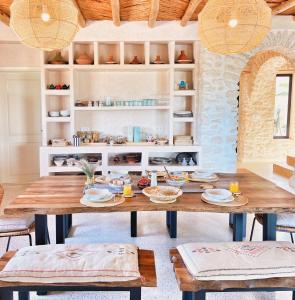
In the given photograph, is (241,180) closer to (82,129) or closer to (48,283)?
(48,283)

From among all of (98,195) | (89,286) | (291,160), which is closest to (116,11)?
(98,195)

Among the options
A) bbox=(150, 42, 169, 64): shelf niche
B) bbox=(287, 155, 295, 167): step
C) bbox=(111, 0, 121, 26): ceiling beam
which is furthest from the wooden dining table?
bbox=(287, 155, 295, 167): step

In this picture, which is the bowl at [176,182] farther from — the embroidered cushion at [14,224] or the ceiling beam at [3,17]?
→ the ceiling beam at [3,17]

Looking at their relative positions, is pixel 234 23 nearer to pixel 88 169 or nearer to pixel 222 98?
pixel 88 169

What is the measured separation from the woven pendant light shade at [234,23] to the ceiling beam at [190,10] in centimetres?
182

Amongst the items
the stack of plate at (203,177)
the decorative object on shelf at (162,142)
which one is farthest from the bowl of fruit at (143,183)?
the decorative object on shelf at (162,142)

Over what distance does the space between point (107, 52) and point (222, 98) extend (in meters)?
2.19

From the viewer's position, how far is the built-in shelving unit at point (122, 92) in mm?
5574

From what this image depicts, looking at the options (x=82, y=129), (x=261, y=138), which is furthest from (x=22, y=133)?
(x=261, y=138)

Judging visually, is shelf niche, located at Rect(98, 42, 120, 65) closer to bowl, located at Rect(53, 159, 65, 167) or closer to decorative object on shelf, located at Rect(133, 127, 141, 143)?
decorative object on shelf, located at Rect(133, 127, 141, 143)

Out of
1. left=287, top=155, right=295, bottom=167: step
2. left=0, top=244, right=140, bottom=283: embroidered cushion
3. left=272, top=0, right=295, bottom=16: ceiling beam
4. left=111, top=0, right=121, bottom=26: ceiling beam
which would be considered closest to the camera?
left=0, top=244, right=140, bottom=283: embroidered cushion

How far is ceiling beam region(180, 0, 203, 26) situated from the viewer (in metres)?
4.32

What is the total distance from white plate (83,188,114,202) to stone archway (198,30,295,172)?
10.2 ft

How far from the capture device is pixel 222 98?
5562 millimetres
